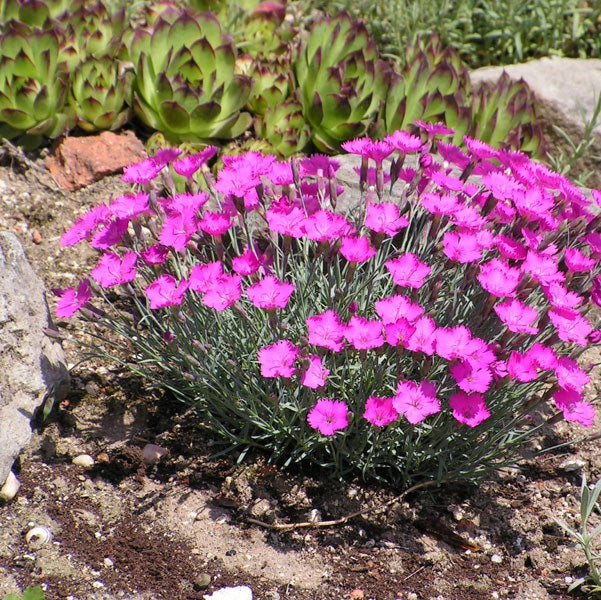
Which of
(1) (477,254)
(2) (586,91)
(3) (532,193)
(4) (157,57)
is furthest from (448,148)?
(2) (586,91)

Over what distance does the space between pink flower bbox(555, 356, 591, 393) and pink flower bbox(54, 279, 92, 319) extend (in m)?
1.43

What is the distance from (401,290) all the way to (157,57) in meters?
1.87

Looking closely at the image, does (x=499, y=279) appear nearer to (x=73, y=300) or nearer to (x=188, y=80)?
(x=73, y=300)

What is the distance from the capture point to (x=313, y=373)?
2.12m

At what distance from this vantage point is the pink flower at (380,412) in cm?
211

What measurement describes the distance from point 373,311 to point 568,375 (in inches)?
26.2

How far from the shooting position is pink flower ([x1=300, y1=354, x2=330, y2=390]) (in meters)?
2.09

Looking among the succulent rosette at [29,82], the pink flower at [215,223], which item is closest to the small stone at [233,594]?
the pink flower at [215,223]

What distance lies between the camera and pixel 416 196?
2.64 meters

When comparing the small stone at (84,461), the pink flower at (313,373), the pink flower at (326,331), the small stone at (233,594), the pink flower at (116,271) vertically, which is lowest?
the small stone at (84,461)

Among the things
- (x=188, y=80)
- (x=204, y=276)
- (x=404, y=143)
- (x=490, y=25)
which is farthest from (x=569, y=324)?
(x=490, y=25)

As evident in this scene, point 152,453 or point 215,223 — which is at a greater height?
point 215,223

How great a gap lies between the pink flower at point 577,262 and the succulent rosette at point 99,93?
228cm

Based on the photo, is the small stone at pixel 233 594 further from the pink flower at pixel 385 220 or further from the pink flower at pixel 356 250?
the pink flower at pixel 385 220
